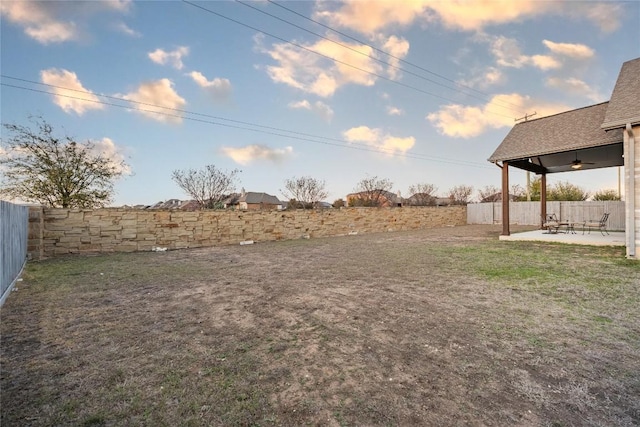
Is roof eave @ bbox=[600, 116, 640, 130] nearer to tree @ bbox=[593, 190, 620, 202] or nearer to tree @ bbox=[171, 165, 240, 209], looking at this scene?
tree @ bbox=[171, 165, 240, 209]

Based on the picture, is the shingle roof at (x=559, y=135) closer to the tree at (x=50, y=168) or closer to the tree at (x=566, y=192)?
the tree at (x=566, y=192)

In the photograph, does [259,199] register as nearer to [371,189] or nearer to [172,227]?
[371,189]

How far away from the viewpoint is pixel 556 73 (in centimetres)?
1105

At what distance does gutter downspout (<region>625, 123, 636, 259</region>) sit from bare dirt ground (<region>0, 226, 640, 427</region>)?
2.42 m

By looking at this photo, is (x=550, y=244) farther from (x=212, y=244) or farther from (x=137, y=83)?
(x=137, y=83)

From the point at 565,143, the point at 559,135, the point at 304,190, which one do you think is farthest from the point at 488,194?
the point at 565,143

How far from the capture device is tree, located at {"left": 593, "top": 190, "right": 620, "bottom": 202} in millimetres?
20891

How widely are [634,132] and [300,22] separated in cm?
1058

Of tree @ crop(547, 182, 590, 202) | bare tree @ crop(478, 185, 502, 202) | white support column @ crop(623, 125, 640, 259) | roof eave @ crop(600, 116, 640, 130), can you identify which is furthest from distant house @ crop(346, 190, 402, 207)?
white support column @ crop(623, 125, 640, 259)

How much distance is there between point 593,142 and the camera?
8.06m

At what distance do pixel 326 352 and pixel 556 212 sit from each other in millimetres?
21109

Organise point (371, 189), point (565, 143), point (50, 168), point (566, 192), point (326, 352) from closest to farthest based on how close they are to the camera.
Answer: point (326, 352) < point (565, 143) < point (50, 168) < point (566, 192) < point (371, 189)

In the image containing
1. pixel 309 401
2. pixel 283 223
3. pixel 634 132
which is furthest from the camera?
pixel 283 223

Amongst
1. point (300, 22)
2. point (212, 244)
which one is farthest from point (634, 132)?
point (212, 244)
